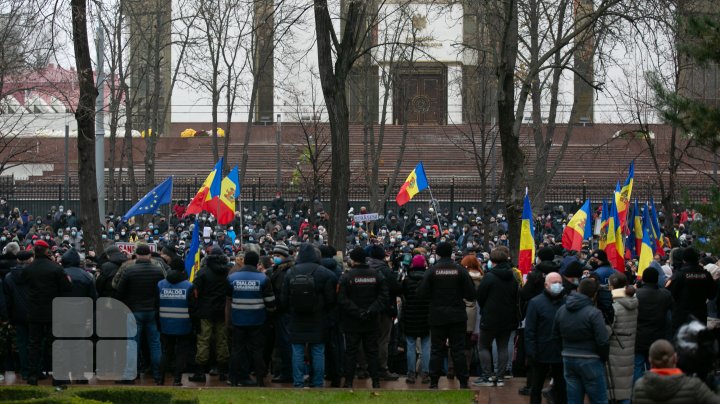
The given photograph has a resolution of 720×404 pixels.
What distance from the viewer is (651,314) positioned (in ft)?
41.9

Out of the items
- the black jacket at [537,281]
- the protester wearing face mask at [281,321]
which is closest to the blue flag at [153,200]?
the protester wearing face mask at [281,321]

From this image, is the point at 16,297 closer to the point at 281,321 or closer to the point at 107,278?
the point at 107,278

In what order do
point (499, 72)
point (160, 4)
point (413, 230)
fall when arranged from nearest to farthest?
point (499, 72) < point (413, 230) < point (160, 4)

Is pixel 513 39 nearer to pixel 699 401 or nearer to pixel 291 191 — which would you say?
pixel 699 401

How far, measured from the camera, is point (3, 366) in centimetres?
1538

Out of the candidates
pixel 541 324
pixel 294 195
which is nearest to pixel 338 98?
pixel 541 324

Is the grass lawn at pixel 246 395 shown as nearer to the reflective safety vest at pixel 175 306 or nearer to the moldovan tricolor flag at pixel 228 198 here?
the reflective safety vest at pixel 175 306

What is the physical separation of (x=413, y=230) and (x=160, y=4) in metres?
10.6

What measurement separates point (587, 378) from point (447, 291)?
8.76ft

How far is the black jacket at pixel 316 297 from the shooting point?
1380 cm

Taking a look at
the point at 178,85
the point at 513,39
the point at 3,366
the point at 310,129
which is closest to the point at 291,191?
the point at 310,129

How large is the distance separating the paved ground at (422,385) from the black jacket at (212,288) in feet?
3.06

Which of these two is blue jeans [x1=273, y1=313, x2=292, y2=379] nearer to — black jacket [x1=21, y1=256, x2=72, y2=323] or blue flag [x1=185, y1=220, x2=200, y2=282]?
black jacket [x1=21, y1=256, x2=72, y2=323]

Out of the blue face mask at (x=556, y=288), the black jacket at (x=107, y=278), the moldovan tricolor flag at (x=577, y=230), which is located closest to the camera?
the blue face mask at (x=556, y=288)
